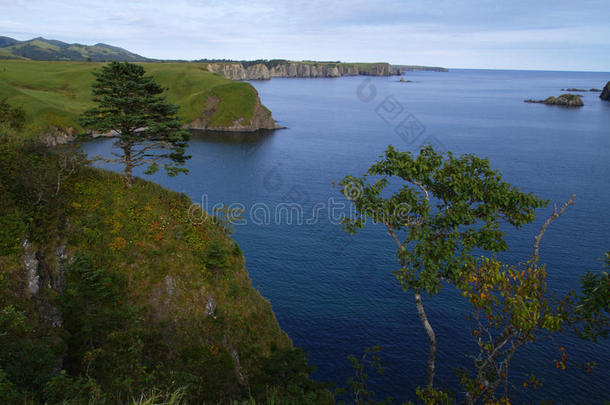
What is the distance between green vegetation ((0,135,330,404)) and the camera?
2581 centimetres

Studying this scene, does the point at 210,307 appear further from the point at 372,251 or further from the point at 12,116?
the point at 12,116

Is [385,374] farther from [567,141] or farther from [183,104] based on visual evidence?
[183,104]

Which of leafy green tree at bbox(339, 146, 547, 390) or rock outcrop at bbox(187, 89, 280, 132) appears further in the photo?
rock outcrop at bbox(187, 89, 280, 132)

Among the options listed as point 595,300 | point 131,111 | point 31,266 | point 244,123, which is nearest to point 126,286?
point 31,266

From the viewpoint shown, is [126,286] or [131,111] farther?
[131,111]

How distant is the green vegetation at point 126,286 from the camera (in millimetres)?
25812

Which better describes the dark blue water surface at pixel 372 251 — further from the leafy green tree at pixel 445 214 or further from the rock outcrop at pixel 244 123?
the rock outcrop at pixel 244 123

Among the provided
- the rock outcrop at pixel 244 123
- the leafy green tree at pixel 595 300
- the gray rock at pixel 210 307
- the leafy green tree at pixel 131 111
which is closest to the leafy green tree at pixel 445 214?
the leafy green tree at pixel 595 300

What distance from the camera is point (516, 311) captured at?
18.9 meters

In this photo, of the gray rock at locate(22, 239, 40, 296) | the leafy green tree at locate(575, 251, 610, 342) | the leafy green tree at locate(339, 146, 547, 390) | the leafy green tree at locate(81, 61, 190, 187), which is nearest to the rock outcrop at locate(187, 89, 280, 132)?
the leafy green tree at locate(81, 61, 190, 187)

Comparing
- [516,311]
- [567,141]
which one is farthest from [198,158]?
[567,141]

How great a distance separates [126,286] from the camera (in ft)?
110

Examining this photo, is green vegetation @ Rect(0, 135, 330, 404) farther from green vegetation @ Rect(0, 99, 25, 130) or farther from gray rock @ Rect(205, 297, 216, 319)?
green vegetation @ Rect(0, 99, 25, 130)

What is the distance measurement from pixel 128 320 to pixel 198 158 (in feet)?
328
